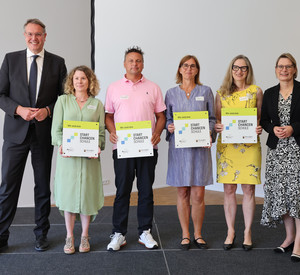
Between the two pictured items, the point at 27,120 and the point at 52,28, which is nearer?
the point at 27,120

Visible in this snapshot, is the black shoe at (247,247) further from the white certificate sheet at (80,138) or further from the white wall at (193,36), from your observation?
the white wall at (193,36)

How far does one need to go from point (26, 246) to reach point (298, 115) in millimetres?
2667

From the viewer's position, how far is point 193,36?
6.12 m

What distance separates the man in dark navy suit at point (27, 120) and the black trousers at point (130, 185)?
0.65 meters

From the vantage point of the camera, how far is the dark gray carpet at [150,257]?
106 inches

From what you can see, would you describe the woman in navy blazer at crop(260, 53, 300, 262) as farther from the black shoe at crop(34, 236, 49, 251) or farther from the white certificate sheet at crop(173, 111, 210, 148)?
the black shoe at crop(34, 236, 49, 251)

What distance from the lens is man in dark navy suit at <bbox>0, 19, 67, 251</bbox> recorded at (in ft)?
9.89

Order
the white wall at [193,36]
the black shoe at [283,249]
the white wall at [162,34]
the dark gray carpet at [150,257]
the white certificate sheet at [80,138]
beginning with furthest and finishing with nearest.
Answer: the white wall at [193,36] → the white wall at [162,34] → the black shoe at [283,249] → the white certificate sheet at [80,138] → the dark gray carpet at [150,257]

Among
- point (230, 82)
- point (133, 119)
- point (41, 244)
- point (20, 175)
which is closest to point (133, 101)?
point (133, 119)

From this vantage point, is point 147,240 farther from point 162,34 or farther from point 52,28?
point 162,34

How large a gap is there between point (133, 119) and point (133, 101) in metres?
0.16

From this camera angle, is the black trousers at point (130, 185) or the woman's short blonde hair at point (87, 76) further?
the black trousers at point (130, 185)

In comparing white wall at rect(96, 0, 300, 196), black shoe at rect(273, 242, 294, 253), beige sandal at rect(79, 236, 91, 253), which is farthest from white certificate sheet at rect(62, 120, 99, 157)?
white wall at rect(96, 0, 300, 196)

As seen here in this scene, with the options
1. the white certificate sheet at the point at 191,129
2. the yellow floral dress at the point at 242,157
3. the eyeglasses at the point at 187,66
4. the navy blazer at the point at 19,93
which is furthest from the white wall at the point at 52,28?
the yellow floral dress at the point at 242,157
